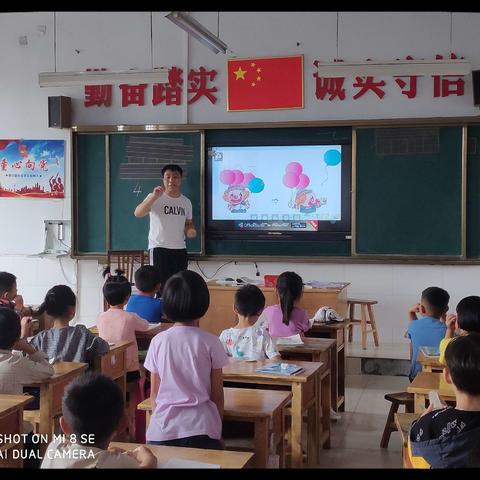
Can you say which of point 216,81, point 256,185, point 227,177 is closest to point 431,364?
point 256,185

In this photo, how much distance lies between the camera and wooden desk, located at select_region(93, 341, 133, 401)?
3.62 metres

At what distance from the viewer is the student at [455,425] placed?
Answer: 2100 millimetres

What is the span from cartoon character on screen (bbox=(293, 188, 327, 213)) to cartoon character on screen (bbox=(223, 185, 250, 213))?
48cm

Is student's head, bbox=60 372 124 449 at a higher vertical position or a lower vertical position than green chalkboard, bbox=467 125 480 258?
lower

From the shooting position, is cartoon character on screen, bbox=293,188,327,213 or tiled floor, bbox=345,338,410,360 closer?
tiled floor, bbox=345,338,410,360

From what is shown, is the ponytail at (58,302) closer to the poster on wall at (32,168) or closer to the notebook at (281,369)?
the notebook at (281,369)

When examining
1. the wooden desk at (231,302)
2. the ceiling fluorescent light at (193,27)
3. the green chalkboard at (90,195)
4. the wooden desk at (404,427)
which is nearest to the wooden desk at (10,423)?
the wooden desk at (404,427)

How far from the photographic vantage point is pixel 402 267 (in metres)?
6.69

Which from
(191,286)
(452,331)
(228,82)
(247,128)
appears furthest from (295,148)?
(191,286)

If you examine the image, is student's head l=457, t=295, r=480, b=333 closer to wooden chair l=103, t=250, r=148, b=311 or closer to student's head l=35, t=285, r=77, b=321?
student's head l=35, t=285, r=77, b=321

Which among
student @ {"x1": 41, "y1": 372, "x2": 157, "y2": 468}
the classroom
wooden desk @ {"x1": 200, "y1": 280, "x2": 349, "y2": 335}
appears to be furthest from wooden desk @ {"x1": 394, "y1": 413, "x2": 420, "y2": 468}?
wooden desk @ {"x1": 200, "y1": 280, "x2": 349, "y2": 335}

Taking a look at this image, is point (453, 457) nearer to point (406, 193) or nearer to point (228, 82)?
point (406, 193)

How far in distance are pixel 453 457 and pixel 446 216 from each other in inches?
184

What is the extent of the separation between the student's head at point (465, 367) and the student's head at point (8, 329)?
1.79 m
